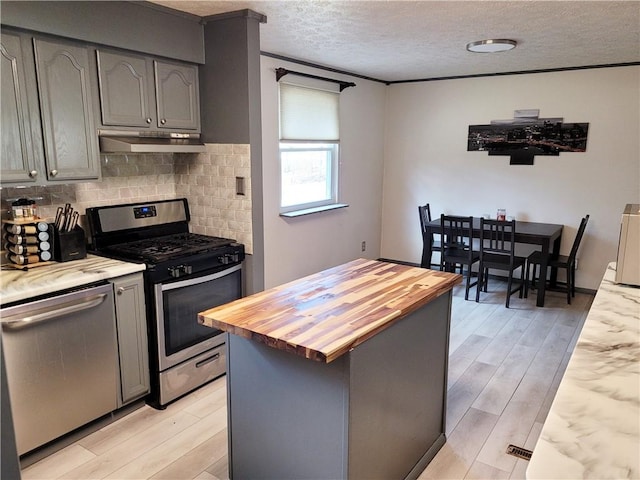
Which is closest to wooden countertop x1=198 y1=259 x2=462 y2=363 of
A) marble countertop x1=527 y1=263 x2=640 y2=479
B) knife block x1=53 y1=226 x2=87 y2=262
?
marble countertop x1=527 y1=263 x2=640 y2=479

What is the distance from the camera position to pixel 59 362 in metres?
2.36

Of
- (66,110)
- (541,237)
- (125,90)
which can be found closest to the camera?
(66,110)

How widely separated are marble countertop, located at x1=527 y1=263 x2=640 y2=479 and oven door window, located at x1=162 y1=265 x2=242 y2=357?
2152 millimetres

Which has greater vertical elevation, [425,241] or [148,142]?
[148,142]

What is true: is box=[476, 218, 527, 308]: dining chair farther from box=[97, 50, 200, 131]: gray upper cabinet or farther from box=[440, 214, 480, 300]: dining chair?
box=[97, 50, 200, 131]: gray upper cabinet

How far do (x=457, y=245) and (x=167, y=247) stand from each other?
126 inches

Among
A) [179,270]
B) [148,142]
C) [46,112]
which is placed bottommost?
[179,270]

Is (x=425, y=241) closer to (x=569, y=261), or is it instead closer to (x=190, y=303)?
(x=569, y=261)

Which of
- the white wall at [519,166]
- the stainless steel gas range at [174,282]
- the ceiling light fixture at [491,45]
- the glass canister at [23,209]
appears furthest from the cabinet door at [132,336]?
the white wall at [519,166]

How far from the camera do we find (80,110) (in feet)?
8.49

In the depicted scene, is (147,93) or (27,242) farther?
(147,93)

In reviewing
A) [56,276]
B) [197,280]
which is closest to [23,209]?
[56,276]

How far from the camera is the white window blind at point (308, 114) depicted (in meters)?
4.42

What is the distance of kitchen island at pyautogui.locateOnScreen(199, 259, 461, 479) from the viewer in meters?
1.71
